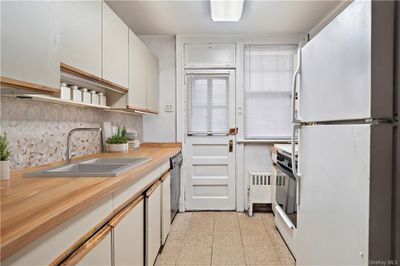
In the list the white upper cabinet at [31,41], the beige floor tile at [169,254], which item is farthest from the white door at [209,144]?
the white upper cabinet at [31,41]

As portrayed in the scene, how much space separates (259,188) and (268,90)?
134 centimetres

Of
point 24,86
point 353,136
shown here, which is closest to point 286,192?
point 353,136

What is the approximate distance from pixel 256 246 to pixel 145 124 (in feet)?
7.19

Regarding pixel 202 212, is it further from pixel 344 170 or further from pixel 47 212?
pixel 47 212

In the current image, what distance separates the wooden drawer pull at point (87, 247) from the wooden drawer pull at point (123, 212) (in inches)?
2.3

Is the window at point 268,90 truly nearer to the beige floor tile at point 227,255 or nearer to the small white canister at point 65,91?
the beige floor tile at point 227,255

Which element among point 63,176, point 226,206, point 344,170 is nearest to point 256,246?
point 226,206

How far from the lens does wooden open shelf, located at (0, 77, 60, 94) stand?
1043 mm

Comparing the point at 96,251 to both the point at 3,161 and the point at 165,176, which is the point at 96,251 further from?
the point at 165,176

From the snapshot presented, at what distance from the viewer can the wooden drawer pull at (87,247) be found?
0.94m

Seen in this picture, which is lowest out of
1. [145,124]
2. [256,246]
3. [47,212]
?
[256,246]

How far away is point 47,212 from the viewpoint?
858 millimetres

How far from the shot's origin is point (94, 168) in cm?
204

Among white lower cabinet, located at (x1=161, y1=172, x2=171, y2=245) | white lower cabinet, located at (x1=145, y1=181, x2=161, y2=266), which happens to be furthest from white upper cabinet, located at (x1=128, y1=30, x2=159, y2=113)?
white lower cabinet, located at (x1=145, y1=181, x2=161, y2=266)
